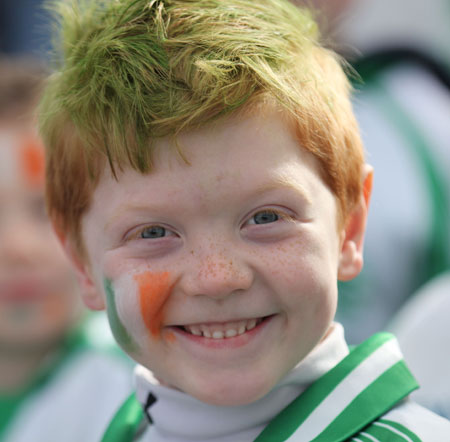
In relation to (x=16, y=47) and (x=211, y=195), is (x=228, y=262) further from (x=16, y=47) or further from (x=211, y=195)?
(x=16, y=47)

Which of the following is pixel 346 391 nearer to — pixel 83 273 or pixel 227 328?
pixel 227 328

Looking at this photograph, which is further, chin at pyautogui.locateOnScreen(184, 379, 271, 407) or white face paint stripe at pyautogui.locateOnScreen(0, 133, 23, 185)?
white face paint stripe at pyautogui.locateOnScreen(0, 133, 23, 185)

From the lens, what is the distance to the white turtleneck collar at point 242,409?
1209 mm

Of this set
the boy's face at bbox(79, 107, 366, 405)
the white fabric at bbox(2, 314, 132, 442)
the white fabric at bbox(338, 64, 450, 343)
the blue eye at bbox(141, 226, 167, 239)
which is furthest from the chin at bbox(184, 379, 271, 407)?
the white fabric at bbox(338, 64, 450, 343)

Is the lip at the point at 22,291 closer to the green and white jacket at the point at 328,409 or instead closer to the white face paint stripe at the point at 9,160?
the white face paint stripe at the point at 9,160

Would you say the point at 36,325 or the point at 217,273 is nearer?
the point at 217,273

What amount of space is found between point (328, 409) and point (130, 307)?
32cm

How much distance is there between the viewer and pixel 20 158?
2.47 metres

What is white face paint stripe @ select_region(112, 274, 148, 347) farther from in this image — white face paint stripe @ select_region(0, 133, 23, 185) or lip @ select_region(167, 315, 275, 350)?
white face paint stripe @ select_region(0, 133, 23, 185)

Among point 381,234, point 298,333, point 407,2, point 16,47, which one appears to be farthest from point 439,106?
point 16,47

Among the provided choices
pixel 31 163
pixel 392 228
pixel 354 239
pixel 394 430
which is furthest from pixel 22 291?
pixel 394 430

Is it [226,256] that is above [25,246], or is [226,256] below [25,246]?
above

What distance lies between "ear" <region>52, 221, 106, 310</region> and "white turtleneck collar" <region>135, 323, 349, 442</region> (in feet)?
0.60

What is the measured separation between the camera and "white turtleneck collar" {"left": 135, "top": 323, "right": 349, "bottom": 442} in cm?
121
